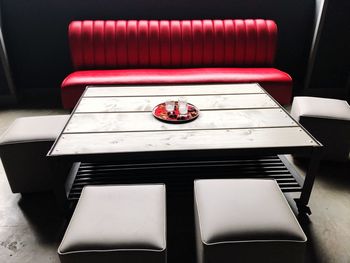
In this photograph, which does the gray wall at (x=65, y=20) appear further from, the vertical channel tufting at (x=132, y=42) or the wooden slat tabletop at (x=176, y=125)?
the wooden slat tabletop at (x=176, y=125)

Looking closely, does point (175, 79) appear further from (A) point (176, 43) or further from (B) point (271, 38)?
(B) point (271, 38)

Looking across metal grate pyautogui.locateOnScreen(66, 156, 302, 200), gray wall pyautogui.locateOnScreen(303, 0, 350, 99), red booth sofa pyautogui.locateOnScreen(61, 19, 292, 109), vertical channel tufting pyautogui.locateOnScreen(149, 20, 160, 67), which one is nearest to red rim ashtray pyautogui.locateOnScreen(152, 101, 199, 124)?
metal grate pyautogui.locateOnScreen(66, 156, 302, 200)

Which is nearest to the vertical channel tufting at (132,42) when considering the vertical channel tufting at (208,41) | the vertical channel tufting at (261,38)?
the vertical channel tufting at (208,41)

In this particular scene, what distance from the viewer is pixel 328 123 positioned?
1.97 meters

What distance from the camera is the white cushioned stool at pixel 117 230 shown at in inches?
A: 40.5

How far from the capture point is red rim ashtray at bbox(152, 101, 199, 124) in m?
1.66

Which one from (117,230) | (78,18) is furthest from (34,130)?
(78,18)

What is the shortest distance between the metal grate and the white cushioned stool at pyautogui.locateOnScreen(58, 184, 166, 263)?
0.49 metres

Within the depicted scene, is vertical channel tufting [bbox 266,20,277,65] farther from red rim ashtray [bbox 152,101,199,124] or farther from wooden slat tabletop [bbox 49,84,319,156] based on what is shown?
red rim ashtray [bbox 152,101,199,124]

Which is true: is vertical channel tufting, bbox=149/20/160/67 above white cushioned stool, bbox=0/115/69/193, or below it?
above

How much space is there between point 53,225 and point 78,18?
7.54 feet

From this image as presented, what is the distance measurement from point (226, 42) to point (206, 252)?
236 centimetres

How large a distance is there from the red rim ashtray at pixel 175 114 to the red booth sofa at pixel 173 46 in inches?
42.5

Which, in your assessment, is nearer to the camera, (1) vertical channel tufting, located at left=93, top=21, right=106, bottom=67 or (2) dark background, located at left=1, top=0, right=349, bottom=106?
(1) vertical channel tufting, located at left=93, top=21, right=106, bottom=67
